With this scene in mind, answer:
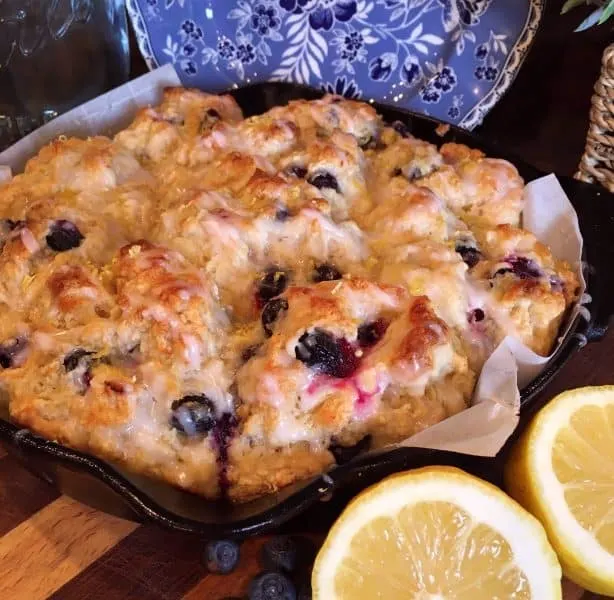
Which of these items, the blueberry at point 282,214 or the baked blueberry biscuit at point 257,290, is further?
the blueberry at point 282,214

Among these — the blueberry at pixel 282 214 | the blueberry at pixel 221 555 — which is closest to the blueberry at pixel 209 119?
the blueberry at pixel 282 214

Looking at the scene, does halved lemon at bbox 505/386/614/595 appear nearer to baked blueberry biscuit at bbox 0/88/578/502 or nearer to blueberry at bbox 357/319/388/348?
baked blueberry biscuit at bbox 0/88/578/502

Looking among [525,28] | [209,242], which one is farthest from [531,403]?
[525,28]

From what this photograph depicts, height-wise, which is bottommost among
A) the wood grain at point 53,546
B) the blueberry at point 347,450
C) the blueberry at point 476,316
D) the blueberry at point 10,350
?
the wood grain at point 53,546

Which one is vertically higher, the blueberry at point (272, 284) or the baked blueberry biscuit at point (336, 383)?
the blueberry at point (272, 284)

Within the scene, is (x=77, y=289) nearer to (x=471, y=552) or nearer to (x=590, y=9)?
(x=471, y=552)

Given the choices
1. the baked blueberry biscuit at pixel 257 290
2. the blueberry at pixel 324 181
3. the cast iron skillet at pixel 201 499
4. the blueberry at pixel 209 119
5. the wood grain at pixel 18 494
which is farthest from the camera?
the blueberry at pixel 209 119

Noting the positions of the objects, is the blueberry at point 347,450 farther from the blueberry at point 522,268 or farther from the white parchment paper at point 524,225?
the blueberry at point 522,268

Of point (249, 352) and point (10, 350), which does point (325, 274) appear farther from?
point (10, 350)
